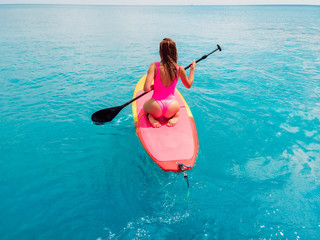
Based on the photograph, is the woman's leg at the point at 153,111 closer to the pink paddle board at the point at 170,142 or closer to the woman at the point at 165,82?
the woman at the point at 165,82

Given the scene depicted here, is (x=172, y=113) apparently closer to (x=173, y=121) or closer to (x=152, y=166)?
(x=173, y=121)

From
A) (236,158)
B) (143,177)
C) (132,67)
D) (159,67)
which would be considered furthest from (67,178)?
(132,67)

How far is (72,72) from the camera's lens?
8.32 meters

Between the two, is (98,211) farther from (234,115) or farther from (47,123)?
(234,115)

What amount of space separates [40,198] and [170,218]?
7.13 ft

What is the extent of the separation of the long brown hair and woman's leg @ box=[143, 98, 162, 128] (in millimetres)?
573

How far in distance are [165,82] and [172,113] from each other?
2.07 ft

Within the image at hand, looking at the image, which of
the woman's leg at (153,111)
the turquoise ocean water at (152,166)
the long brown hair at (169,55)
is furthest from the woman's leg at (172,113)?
the turquoise ocean water at (152,166)

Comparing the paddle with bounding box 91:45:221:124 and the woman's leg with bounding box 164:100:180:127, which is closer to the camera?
the woman's leg with bounding box 164:100:180:127

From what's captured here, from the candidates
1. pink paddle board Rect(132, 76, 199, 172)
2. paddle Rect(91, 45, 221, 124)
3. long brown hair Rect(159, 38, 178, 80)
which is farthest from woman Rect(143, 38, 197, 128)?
paddle Rect(91, 45, 221, 124)

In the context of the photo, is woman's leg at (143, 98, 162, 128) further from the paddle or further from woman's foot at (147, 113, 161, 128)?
the paddle

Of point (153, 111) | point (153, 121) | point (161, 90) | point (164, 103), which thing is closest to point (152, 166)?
point (153, 121)

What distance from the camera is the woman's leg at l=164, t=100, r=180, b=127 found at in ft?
11.5

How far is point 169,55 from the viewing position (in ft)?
10.0
